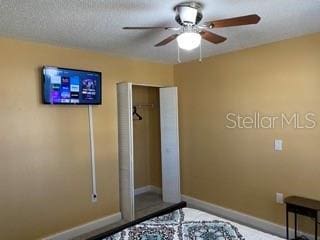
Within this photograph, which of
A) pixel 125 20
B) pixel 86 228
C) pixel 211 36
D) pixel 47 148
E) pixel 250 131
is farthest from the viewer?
pixel 250 131

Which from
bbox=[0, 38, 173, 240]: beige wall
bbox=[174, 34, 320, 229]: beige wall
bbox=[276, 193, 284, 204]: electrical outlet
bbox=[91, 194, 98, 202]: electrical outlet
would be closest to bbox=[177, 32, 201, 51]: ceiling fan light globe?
bbox=[174, 34, 320, 229]: beige wall

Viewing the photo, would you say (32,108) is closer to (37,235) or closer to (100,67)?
(100,67)

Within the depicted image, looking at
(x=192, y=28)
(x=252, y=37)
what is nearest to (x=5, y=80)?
(x=192, y=28)

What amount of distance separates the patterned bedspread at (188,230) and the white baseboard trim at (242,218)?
4.29ft

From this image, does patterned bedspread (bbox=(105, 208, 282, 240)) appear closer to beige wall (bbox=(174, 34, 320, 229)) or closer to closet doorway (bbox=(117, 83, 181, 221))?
beige wall (bbox=(174, 34, 320, 229))

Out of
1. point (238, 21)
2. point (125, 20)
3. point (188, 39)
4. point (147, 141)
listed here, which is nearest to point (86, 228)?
point (147, 141)

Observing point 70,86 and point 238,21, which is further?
point 70,86

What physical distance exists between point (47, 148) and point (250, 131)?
2.62 metres

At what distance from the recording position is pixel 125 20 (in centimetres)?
243

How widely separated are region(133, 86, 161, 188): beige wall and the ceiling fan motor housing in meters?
2.90

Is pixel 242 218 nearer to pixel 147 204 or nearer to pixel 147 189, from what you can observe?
pixel 147 204

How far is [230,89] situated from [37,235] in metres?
3.10

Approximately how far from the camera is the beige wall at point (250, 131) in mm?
3047

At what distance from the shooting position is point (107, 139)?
12.3 feet
